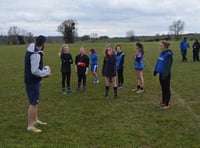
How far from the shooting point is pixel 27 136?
7352mm

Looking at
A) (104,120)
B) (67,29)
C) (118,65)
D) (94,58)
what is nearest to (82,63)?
(118,65)

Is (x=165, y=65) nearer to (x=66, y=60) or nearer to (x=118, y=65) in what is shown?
(x=66, y=60)

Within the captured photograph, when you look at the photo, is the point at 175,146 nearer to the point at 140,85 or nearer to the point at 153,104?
the point at 153,104

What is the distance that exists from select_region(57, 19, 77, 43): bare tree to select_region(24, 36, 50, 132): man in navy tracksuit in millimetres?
109390

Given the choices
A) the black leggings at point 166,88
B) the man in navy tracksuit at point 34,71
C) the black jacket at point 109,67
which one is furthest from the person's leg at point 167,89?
the man in navy tracksuit at point 34,71

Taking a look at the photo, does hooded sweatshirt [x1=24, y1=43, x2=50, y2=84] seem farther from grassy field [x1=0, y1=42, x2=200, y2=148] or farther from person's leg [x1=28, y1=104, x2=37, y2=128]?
grassy field [x1=0, y1=42, x2=200, y2=148]

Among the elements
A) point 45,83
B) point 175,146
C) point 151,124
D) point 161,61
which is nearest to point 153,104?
point 161,61

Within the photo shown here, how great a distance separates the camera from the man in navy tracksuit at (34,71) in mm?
7254

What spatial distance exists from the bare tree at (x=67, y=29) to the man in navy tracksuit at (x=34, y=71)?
359ft

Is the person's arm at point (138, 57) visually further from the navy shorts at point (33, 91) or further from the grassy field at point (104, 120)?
the navy shorts at point (33, 91)

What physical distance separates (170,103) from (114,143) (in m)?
4.27

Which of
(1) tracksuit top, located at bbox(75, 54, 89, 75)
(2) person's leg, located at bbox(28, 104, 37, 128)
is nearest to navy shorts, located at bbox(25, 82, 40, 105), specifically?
(2) person's leg, located at bbox(28, 104, 37, 128)

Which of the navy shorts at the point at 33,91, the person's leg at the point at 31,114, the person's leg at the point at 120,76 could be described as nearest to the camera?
the navy shorts at the point at 33,91

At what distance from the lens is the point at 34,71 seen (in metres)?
7.27
